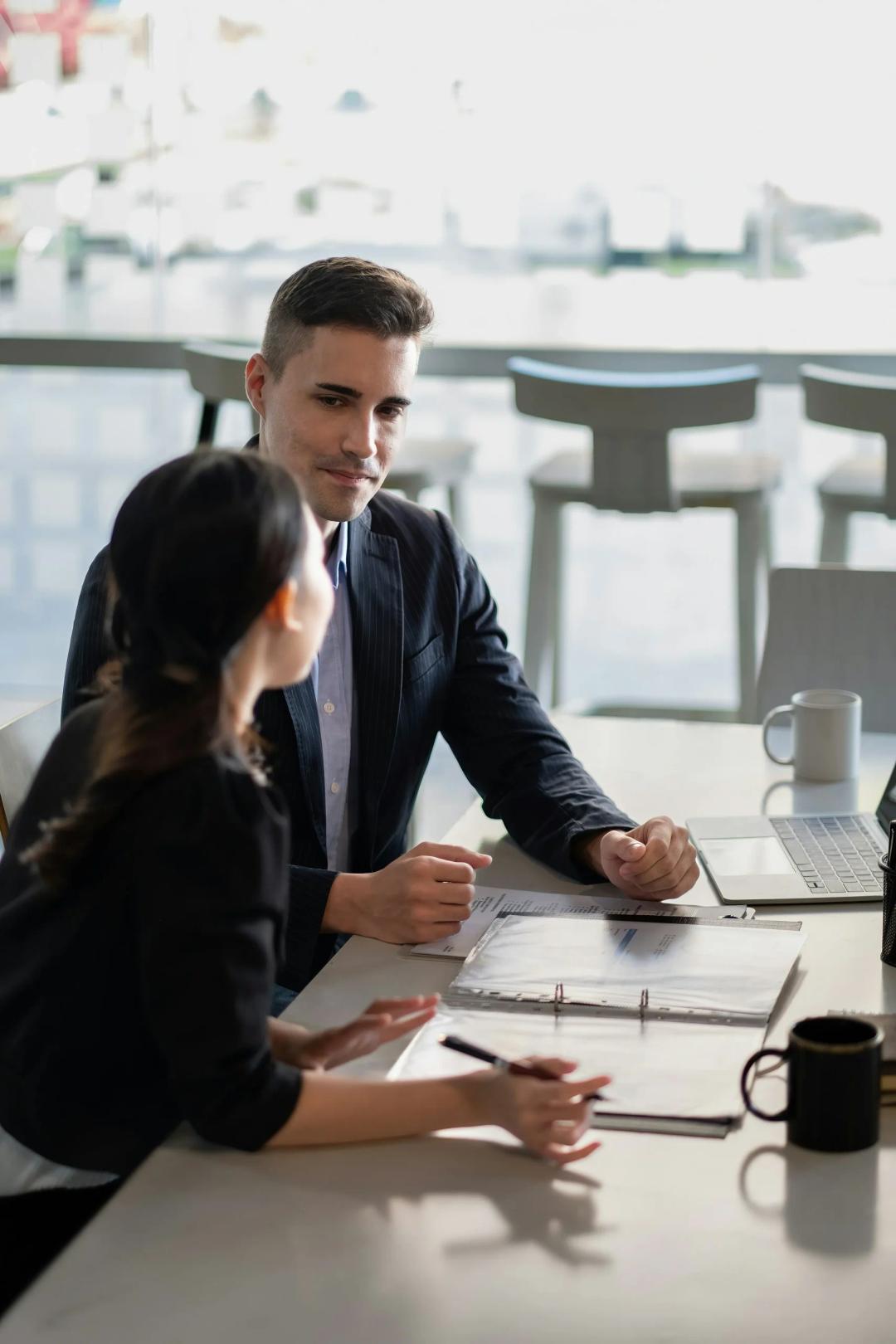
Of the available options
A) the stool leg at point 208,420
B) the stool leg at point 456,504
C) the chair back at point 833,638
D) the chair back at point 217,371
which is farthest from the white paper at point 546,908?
the stool leg at point 208,420

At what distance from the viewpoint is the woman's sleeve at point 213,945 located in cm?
103

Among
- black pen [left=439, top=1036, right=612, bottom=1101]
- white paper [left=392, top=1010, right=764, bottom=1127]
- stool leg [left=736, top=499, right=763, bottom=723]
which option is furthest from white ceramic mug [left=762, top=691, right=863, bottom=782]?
stool leg [left=736, top=499, right=763, bottom=723]

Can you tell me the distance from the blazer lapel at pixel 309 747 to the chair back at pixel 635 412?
1.78m

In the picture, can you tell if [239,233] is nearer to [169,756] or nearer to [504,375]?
[504,375]

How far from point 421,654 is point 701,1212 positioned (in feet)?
3.05

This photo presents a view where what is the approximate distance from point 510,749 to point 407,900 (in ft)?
1.32

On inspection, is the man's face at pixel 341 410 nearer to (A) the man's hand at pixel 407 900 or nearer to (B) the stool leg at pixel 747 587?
(A) the man's hand at pixel 407 900

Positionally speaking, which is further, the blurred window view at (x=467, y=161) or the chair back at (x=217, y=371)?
the blurred window view at (x=467, y=161)

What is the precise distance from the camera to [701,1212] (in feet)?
3.34

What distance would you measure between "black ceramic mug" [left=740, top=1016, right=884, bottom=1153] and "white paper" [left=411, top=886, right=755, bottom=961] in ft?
1.30

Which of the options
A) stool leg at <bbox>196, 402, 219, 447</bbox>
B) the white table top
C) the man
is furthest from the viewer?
stool leg at <bbox>196, 402, 219, 447</bbox>

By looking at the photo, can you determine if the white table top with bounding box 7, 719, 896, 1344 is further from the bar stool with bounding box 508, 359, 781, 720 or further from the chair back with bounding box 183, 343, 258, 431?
the chair back with bounding box 183, 343, 258, 431

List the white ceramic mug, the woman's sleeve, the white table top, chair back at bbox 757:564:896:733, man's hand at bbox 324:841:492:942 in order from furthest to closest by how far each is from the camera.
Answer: chair back at bbox 757:564:896:733 < the white ceramic mug < man's hand at bbox 324:841:492:942 < the woman's sleeve < the white table top

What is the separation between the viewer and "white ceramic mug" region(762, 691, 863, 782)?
1900 mm
